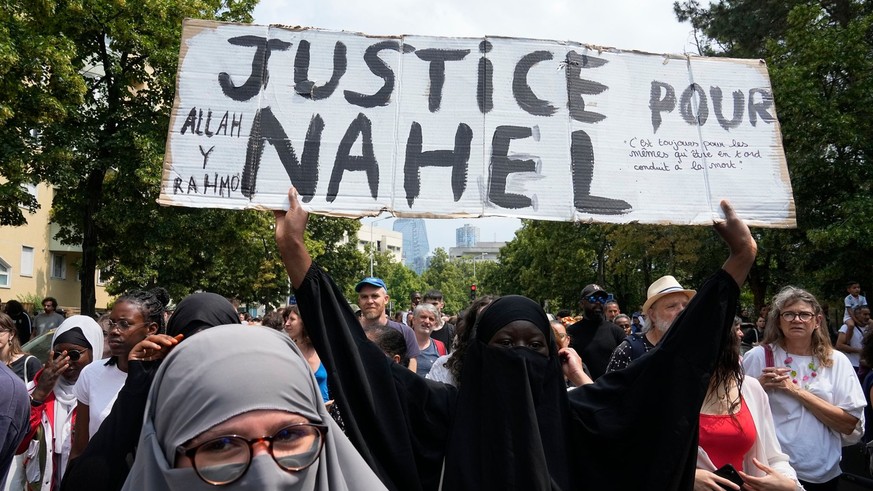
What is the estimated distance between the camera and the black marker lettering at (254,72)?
11.2 ft

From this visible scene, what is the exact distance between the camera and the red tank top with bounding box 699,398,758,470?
322 cm

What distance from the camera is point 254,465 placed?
1.64m

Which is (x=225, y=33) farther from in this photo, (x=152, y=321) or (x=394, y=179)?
(x=152, y=321)

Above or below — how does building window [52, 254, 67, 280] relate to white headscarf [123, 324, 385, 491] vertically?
above

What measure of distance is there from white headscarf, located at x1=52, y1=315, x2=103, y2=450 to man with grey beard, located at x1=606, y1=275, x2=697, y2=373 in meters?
3.15

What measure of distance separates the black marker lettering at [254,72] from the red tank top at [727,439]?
2.56 metres

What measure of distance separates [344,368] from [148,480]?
3.24ft

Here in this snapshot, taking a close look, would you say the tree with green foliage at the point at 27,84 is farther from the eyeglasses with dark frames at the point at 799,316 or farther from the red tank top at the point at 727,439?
the red tank top at the point at 727,439

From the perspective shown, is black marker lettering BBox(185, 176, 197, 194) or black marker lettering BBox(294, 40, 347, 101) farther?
black marker lettering BBox(294, 40, 347, 101)

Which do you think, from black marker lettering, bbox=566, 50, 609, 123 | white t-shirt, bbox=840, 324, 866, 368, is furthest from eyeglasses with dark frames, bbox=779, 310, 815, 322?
white t-shirt, bbox=840, 324, 866, 368

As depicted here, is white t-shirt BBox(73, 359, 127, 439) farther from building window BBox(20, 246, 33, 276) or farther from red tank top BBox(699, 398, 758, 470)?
building window BBox(20, 246, 33, 276)

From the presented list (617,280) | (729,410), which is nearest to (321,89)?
(729,410)

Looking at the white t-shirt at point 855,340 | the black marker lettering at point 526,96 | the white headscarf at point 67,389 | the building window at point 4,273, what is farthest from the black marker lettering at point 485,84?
the building window at point 4,273

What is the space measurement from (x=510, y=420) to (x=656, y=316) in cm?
230
